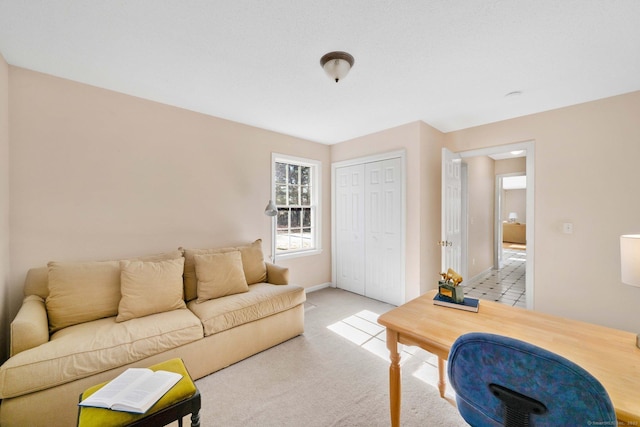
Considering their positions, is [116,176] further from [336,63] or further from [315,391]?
[315,391]

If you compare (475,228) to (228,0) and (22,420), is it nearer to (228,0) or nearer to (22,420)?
(228,0)

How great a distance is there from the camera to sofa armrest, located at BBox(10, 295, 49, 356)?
60.5 inches

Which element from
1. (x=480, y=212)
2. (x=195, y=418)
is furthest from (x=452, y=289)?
(x=480, y=212)

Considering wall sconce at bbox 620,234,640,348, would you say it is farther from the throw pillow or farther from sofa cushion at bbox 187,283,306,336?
the throw pillow

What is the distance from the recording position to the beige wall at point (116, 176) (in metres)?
2.14

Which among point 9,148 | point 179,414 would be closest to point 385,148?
point 179,414

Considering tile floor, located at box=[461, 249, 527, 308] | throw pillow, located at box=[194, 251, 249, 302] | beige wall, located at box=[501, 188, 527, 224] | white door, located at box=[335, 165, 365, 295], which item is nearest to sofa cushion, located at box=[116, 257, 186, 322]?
throw pillow, located at box=[194, 251, 249, 302]

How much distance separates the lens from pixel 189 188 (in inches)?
117

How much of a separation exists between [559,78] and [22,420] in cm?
456

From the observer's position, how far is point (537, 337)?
1.22 meters

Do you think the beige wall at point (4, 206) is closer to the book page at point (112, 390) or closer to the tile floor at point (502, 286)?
the book page at point (112, 390)

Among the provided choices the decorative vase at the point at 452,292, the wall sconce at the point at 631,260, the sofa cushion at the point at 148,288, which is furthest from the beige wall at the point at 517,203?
the sofa cushion at the point at 148,288

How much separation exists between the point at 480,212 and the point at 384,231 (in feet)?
8.66

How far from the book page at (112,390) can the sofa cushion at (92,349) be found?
0.44 metres
